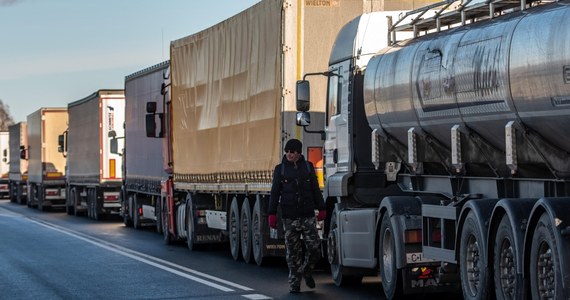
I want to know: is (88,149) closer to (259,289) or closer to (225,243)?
(225,243)

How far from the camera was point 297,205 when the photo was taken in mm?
16688

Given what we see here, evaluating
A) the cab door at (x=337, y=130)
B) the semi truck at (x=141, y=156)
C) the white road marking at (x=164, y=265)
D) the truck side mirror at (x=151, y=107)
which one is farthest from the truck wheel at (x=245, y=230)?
the truck side mirror at (x=151, y=107)

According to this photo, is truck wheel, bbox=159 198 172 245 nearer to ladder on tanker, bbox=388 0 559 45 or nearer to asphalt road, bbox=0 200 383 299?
asphalt road, bbox=0 200 383 299

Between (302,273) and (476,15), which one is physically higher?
(476,15)

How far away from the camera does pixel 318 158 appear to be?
64.5 ft

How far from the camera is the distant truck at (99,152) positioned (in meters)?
42.1

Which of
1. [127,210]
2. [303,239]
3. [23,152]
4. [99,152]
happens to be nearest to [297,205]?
[303,239]

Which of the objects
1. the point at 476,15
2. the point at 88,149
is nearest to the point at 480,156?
the point at 476,15

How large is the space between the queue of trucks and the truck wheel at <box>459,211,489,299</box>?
19 millimetres

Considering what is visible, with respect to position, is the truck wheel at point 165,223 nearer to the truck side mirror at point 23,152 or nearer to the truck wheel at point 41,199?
the truck wheel at point 41,199

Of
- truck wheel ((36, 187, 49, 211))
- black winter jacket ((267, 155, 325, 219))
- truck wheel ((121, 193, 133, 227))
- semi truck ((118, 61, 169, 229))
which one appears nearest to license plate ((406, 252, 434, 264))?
black winter jacket ((267, 155, 325, 219))

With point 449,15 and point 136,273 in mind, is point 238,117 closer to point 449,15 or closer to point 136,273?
point 136,273

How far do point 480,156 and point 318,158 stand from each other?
249 inches

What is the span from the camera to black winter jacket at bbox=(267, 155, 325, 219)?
54.7 ft
